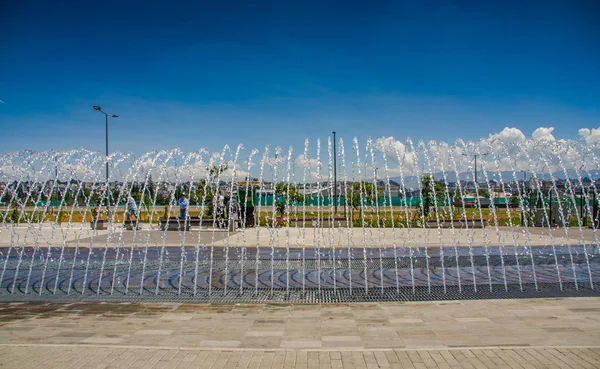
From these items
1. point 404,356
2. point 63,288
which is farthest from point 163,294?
point 404,356

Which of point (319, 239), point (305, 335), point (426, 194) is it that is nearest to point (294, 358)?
point (305, 335)

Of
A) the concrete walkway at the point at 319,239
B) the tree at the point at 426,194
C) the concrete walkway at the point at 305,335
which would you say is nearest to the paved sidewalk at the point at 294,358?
the concrete walkway at the point at 305,335

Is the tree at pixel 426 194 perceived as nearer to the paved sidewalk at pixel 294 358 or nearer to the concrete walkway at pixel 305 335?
the concrete walkway at pixel 305 335

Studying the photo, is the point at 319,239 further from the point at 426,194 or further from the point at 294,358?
the point at 294,358

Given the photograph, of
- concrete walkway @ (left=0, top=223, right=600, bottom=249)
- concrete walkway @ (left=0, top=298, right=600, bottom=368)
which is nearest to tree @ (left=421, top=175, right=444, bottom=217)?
concrete walkway @ (left=0, top=223, right=600, bottom=249)

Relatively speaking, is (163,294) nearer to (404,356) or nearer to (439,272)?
(404,356)

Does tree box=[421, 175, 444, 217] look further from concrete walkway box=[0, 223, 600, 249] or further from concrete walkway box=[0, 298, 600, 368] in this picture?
concrete walkway box=[0, 298, 600, 368]

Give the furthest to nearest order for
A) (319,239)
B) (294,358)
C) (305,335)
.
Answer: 1. (319,239)
2. (305,335)
3. (294,358)

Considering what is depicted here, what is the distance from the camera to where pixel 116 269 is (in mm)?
10195

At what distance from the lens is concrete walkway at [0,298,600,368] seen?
4.51 m

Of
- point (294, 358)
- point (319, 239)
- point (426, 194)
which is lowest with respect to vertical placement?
point (294, 358)

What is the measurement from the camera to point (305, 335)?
5324 millimetres

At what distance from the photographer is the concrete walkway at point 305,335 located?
451 centimetres

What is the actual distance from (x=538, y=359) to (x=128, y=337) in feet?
14.9
